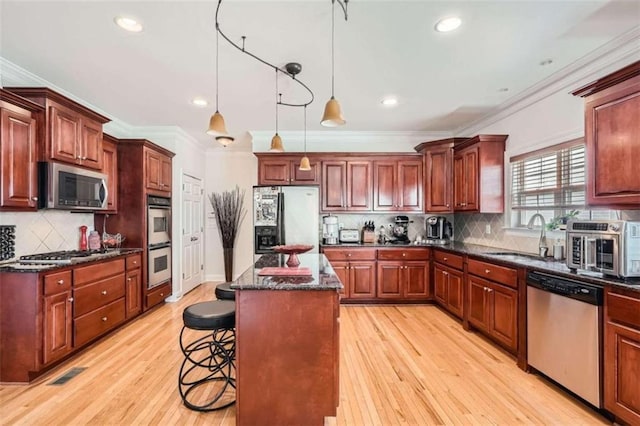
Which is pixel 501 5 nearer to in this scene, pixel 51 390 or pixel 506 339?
pixel 506 339

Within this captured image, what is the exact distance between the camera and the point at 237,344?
6.11ft

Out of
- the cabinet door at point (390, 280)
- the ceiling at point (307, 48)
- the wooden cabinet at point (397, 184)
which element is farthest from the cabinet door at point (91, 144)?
the cabinet door at point (390, 280)

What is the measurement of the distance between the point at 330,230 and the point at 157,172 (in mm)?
2641

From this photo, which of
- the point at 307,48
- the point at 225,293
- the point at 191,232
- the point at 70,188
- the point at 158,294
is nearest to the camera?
the point at 307,48

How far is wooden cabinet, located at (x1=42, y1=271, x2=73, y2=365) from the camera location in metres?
2.49

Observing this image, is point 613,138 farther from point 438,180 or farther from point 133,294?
point 133,294

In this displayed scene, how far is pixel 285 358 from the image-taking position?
73.2 inches

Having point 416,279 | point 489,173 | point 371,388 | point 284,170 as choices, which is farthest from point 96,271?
point 489,173

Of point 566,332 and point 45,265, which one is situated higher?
point 45,265

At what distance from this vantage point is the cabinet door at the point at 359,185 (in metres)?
4.82

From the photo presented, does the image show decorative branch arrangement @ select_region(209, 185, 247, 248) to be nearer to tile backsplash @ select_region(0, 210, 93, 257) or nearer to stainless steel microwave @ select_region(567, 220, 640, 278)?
tile backsplash @ select_region(0, 210, 93, 257)

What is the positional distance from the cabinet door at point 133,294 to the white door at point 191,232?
1139 millimetres

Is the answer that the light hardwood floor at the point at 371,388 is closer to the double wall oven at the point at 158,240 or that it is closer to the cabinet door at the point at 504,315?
the cabinet door at the point at 504,315

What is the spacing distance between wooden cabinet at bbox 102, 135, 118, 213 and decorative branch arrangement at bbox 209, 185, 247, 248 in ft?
6.83
